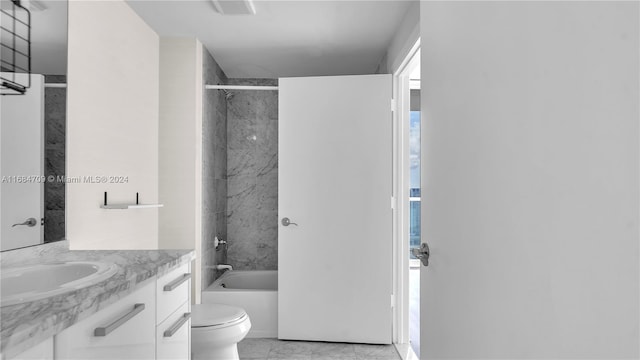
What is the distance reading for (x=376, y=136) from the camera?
3045 millimetres

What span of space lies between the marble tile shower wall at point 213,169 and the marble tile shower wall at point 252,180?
0.09m

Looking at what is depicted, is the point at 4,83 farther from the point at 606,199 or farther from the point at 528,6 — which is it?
the point at 606,199

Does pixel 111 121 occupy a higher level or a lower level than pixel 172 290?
higher

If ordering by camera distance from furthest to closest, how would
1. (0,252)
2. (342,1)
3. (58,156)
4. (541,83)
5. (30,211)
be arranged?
(342,1), (58,156), (30,211), (0,252), (541,83)

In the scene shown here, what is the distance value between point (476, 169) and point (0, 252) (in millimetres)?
1614

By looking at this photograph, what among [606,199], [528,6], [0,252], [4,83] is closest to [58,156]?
[4,83]

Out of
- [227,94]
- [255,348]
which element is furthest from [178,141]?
[255,348]

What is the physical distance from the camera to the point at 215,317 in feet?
8.13

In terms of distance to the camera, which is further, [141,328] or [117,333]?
[141,328]

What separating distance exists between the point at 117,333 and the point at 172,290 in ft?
1.25

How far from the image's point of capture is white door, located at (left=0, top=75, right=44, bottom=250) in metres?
1.52

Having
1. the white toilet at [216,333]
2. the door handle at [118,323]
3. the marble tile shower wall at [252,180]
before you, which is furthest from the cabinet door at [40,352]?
the marble tile shower wall at [252,180]

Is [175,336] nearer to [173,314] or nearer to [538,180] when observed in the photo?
[173,314]

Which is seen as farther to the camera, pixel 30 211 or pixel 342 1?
pixel 342 1
